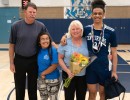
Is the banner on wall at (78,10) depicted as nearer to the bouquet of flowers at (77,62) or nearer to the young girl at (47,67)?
the young girl at (47,67)

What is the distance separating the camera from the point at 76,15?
Answer: 14.9 meters

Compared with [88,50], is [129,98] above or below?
below

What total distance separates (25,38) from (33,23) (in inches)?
10.7

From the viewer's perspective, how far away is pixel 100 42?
3.28 m

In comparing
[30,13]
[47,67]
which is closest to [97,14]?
[30,13]

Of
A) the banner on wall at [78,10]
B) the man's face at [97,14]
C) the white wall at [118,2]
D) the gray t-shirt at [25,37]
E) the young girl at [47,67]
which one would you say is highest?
the white wall at [118,2]

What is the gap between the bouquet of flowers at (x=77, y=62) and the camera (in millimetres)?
3244

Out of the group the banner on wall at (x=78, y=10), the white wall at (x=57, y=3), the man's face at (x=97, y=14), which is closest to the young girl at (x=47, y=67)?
the man's face at (x=97, y=14)

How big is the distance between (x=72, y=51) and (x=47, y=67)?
Result: 0.52 metres

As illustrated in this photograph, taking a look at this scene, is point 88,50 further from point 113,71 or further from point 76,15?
point 76,15

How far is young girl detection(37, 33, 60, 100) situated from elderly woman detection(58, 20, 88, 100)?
205mm

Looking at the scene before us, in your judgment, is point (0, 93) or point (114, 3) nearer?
point (0, 93)

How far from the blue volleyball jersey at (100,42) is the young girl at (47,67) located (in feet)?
1.96

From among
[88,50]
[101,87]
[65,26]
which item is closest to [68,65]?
[88,50]
